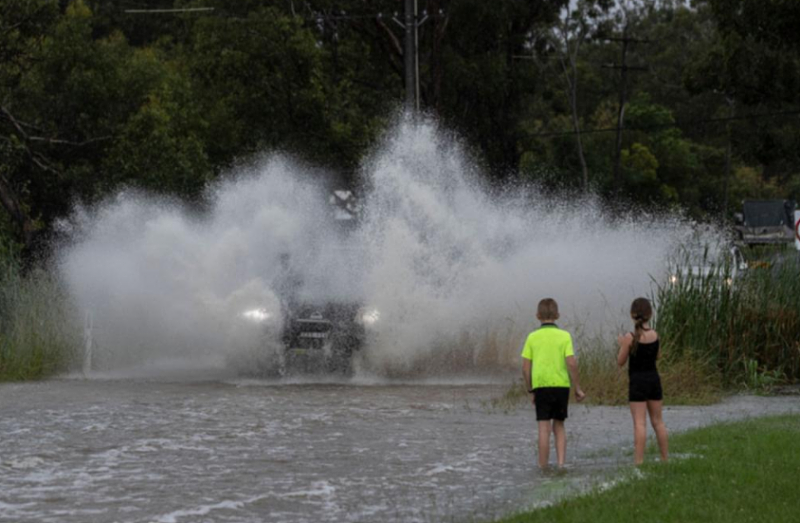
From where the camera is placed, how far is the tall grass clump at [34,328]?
23.3 m

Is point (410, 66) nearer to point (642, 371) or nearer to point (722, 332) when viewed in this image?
point (722, 332)

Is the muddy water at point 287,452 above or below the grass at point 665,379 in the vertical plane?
below

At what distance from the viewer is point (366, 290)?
23453mm

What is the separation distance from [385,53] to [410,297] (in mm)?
26588

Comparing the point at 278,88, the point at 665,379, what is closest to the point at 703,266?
the point at 665,379

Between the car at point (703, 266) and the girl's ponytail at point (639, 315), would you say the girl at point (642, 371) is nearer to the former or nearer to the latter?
the girl's ponytail at point (639, 315)

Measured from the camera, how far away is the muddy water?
445 inches

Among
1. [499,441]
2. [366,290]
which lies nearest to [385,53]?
[366,290]

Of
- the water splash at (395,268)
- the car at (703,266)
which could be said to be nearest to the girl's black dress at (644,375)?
the car at (703,266)

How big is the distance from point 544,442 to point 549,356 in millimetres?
792

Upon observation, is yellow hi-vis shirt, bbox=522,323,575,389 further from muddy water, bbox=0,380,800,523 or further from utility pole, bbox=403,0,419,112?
utility pole, bbox=403,0,419,112

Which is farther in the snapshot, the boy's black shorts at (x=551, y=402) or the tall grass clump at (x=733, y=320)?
the tall grass clump at (x=733, y=320)

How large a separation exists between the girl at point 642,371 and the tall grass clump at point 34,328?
13.2m

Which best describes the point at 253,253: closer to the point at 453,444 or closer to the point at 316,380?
A: the point at 316,380
